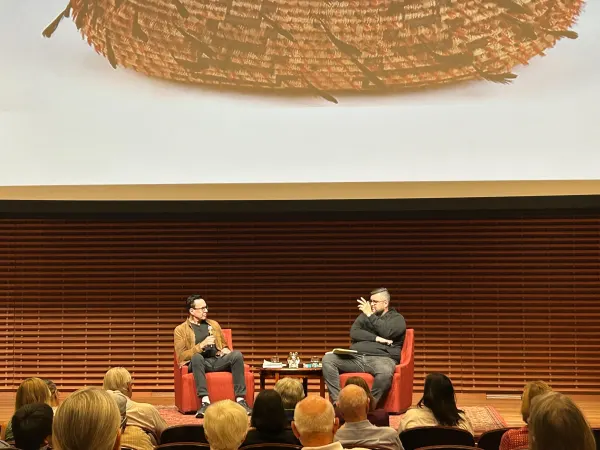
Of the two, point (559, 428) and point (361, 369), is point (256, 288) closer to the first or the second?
point (361, 369)

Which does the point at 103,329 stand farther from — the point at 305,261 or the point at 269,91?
the point at 269,91

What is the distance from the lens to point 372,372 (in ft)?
22.0

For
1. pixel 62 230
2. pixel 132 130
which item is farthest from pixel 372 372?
pixel 62 230

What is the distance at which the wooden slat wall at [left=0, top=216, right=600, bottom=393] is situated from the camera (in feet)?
27.9

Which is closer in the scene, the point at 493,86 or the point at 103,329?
the point at 493,86

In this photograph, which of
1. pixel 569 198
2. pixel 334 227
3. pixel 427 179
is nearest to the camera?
pixel 427 179

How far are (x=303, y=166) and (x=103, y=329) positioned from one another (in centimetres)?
356

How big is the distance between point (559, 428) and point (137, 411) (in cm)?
277

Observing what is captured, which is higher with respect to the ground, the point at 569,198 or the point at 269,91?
the point at 269,91

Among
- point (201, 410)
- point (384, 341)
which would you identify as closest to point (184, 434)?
point (201, 410)

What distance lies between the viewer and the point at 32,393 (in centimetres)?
374

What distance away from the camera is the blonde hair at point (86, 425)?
1897mm

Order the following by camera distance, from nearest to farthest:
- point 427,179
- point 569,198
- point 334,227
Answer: point 427,179 → point 569,198 → point 334,227

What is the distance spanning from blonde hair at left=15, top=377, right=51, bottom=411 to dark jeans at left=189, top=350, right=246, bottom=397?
2.97 meters
